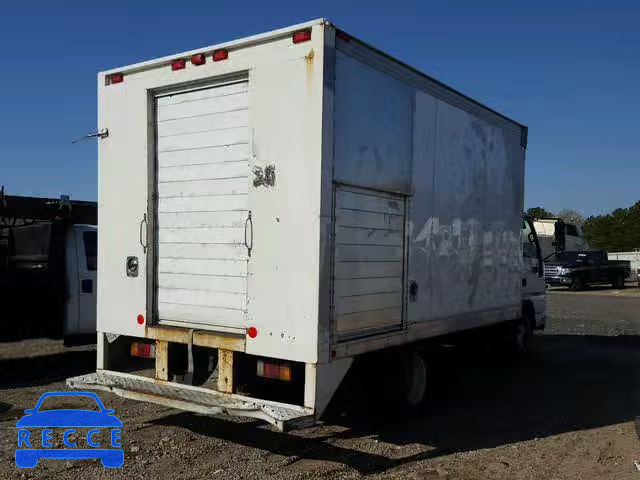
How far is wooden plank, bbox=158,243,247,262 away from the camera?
5.20 m

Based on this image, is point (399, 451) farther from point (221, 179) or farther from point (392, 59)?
point (392, 59)

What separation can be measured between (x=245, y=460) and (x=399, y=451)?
131 centimetres

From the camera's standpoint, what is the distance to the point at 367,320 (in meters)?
5.23

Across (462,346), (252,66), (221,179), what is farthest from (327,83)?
(462,346)

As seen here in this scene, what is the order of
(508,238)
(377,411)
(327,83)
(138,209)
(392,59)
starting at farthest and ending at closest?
(508,238) < (377,411) < (138,209) < (392,59) < (327,83)

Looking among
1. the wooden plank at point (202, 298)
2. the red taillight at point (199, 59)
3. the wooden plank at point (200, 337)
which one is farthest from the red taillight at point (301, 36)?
the wooden plank at point (200, 337)

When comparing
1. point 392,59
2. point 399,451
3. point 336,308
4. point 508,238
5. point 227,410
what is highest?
point 392,59

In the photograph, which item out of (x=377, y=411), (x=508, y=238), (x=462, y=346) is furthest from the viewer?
(x=462, y=346)

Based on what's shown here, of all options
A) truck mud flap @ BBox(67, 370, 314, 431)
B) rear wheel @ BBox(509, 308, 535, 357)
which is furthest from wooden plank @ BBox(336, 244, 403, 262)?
rear wheel @ BBox(509, 308, 535, 357)

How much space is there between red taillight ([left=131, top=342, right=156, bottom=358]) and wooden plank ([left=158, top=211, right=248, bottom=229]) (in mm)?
1110

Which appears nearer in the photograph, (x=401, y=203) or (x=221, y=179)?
(x=221, y=179)

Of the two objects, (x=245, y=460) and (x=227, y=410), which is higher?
(x=227, y=410)

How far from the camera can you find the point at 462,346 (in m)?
8.61

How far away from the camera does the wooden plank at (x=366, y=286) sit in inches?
193
